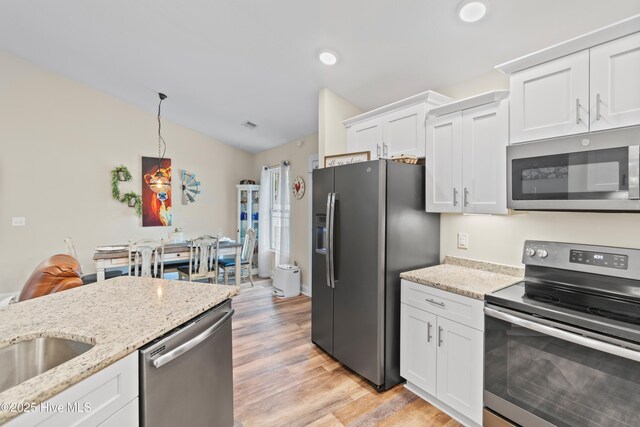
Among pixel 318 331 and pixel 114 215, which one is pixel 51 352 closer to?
pixel 318 331

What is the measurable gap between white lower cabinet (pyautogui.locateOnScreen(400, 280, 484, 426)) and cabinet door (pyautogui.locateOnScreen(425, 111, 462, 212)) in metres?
0.67

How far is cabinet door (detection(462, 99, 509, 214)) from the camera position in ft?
6.46

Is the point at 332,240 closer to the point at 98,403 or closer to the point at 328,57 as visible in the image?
the point at 328,57

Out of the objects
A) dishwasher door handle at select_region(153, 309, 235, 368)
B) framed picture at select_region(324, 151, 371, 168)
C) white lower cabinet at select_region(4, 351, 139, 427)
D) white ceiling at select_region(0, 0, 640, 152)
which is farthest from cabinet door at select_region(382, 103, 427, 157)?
white lower cabinet at select_region(4, 351, 139, 427)

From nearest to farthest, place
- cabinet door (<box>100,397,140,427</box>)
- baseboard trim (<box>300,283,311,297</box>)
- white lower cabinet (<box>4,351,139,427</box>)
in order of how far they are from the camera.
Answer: white lower cabinet (<box>4,351,139,427</box>) → cabinet door (<box>100,397,140,427</box>) → baseboard trim (<box>300,283,311,297</box>)

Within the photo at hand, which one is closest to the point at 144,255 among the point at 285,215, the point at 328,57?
the point at 285,215

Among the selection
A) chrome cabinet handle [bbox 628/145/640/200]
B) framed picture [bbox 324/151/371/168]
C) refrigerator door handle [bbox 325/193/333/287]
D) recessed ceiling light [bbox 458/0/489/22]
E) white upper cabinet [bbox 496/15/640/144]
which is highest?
recessed ceiling light [bbox 458/0/489/22]

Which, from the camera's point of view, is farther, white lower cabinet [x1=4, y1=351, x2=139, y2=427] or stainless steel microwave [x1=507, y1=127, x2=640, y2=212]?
stainless steel microwave [x1=507, y1=127, x2=640, y2=212]

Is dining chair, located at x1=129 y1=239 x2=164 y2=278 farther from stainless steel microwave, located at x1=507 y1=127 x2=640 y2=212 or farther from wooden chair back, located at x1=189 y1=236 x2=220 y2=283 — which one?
stainless steel microwave, located at x1=507 y1=127 x2=640 y2=212

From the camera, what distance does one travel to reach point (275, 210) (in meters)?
5.73

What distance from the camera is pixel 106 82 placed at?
4238 mm

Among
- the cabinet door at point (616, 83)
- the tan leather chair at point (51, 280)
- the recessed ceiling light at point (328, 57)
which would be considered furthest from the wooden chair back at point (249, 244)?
the cabinet door at point (616, 83)

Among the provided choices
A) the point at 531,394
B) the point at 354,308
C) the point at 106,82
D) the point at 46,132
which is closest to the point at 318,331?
the point at 354,308

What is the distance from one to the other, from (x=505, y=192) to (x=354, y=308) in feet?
4.57
